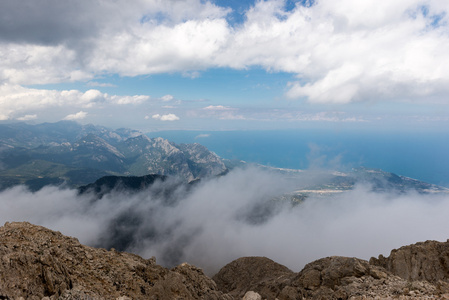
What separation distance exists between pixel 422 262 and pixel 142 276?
46887mm

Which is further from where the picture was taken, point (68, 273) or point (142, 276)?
point (142, 276)

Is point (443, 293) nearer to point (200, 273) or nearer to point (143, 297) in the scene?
point (143, 297)

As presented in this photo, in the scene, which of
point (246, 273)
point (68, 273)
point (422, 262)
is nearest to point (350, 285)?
point (422, 262)

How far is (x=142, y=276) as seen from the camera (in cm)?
3744

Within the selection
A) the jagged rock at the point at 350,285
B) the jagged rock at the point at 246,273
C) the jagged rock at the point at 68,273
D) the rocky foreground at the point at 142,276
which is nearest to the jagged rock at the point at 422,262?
the rocky foreground at the point at 142,276

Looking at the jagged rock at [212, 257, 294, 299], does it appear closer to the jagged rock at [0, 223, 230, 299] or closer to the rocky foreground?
the rocky foreground

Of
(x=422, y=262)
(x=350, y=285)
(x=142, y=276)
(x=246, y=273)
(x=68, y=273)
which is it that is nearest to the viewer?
(x=68, y=273)

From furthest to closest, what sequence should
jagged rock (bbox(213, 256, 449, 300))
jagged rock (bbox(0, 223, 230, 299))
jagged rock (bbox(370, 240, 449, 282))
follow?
jagged rock (bbox(370, 240, 449, 282)) < jagged rock (bbox(213, 256, 449, 300)) < jagged rock (bbox(0, 223, 230, 299))

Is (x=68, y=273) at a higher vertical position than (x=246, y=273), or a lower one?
higher

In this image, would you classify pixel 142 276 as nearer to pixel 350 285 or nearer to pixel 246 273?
pixel 350 285

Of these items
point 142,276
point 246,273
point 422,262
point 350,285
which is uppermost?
point 422,262

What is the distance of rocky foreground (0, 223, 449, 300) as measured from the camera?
76.6ft

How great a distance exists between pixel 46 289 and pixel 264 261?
81.3 m

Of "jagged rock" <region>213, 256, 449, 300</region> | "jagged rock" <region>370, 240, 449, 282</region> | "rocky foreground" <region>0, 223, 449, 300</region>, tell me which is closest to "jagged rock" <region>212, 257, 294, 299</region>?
"jagged rock" <region>213, 256, 449, 300</region>
